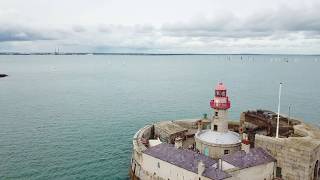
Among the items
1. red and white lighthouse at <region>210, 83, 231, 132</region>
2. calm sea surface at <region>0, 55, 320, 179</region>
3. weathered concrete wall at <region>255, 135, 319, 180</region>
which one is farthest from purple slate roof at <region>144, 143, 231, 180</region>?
calm sea surface at <region>0, 55, 320, 179</region>

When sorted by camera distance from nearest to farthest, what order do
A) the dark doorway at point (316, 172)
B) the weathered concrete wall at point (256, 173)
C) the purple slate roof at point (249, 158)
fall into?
the weathered concrete wall at point (256, 173) → the purple slate roof at point (249, 158) → the dark doorway at point (316, 172)

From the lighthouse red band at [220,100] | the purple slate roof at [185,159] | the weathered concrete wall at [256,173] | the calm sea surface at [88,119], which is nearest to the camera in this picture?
the purple slate roof at [185,159]

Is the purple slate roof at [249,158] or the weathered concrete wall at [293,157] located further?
the purple slate roof at [249,158]

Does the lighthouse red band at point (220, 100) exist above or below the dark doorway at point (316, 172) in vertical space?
above

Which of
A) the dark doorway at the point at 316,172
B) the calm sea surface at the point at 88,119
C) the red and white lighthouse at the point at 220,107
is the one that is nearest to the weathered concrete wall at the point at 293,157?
the dark doorway at the point at 316,172

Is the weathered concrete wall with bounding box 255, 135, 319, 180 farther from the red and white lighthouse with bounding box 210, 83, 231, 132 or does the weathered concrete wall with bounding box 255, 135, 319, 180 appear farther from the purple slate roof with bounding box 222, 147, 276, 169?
the red and white lighthouse with bounding box 210, 83, 231, 132

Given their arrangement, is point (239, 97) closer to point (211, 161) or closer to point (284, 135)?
point (284, 135)

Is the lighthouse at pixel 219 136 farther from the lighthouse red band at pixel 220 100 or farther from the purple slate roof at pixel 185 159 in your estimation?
the purple slate roof at pixel 185 159

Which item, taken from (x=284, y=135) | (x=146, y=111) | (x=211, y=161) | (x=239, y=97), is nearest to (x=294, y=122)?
(x=284, y=135)
